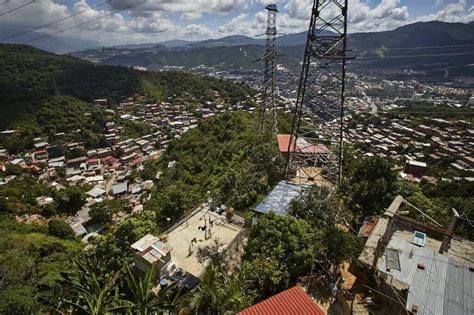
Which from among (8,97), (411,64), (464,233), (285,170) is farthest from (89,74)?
(411,64)

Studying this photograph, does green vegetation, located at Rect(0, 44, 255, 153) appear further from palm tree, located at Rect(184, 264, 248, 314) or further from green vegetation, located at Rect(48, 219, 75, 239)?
palm tree, located at Rect(184, 264, 248, 314)

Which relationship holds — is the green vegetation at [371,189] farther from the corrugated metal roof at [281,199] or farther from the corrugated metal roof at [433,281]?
the corrugated metal roof at [433,281]

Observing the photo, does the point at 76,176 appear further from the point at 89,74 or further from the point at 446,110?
the point at 446,110

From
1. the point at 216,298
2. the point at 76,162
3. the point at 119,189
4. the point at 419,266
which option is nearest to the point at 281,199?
the point at 419,266

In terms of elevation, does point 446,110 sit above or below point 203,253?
below

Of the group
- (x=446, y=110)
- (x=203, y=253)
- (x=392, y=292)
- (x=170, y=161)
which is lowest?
(x=446, y=110)

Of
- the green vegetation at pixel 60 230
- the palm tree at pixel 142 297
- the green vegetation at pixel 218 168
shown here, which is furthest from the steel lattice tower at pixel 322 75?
the green vegetation at pixel 60 230
